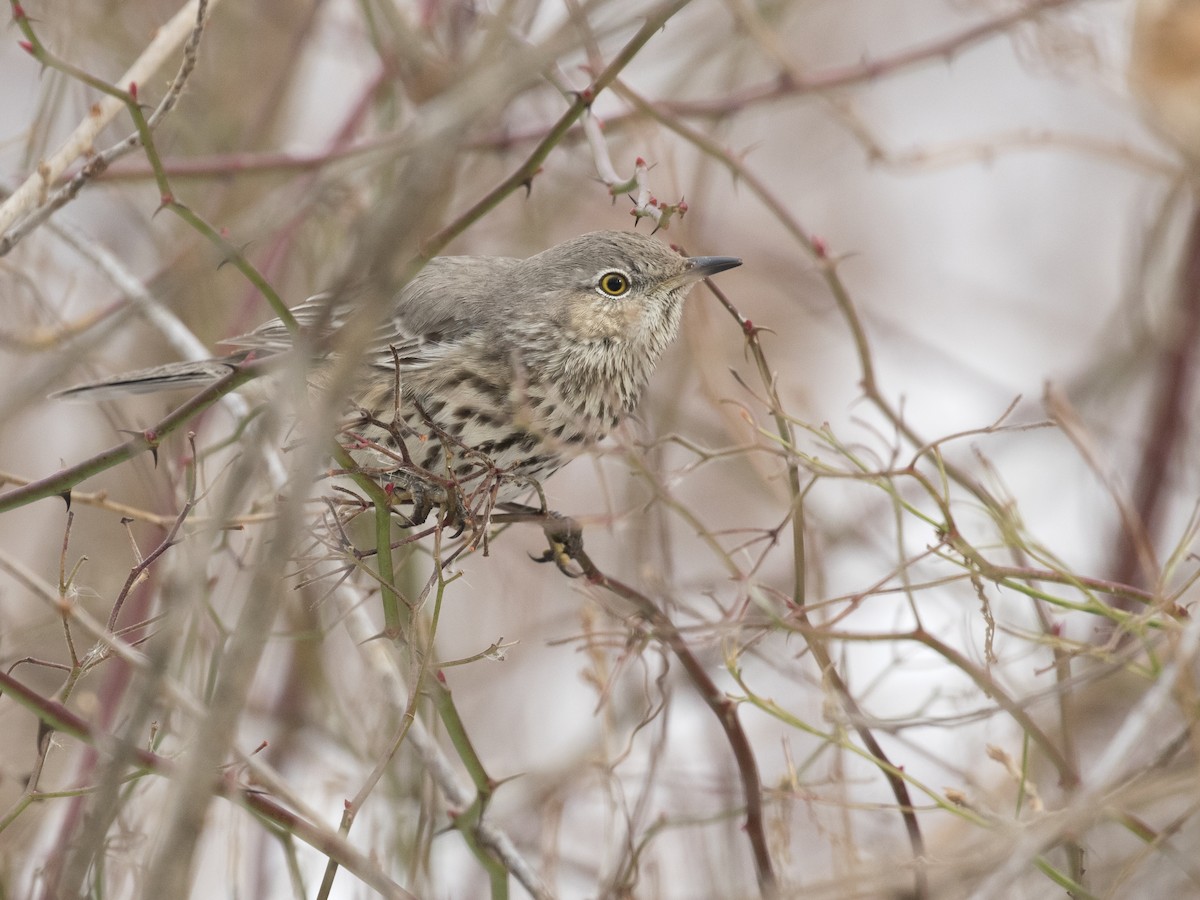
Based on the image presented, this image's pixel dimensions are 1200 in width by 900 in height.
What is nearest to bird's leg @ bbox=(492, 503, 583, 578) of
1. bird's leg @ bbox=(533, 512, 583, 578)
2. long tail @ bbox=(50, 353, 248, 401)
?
bird's leg @ bbox=(533, 512, 583, 578)

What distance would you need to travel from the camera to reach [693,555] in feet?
29.5

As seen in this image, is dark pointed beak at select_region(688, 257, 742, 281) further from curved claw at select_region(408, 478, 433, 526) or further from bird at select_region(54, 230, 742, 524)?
curved claw at select_region(408, 478, 433, 526)

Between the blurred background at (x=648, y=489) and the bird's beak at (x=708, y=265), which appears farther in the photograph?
the bird's beak at (x=708, y=265)

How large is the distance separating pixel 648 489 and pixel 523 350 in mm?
777

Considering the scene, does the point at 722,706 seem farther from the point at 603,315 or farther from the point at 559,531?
the point at 603,315

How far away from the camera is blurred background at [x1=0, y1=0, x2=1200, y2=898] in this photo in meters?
3.12

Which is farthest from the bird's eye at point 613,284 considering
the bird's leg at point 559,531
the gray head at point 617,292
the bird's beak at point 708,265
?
the bird's leg at point 559,531

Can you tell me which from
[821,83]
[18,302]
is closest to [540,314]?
[821,83]

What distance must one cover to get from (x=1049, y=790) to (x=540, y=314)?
3.08 meters

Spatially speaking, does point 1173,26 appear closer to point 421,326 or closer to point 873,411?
point 421,326

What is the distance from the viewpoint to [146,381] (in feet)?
16.8

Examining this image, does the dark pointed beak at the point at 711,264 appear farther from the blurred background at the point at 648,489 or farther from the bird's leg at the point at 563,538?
the bird's leg at the point at 563,538

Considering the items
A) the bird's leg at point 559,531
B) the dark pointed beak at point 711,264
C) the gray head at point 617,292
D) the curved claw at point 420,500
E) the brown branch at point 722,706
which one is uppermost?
the gray head at point 617,292

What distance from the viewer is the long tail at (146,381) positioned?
16.3 ft
